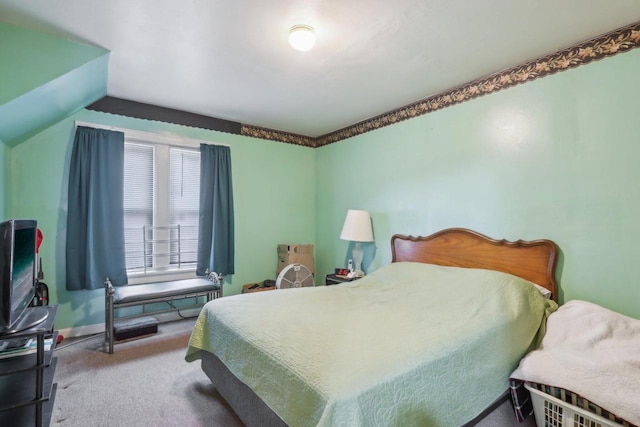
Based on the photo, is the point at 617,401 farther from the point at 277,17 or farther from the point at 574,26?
the point at 277,17

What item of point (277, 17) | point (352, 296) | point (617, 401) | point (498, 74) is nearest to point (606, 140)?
point (498, 74)

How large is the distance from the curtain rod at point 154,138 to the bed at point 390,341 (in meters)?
2.21

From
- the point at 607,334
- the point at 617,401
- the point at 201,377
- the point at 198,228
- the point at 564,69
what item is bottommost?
the point at 201,377

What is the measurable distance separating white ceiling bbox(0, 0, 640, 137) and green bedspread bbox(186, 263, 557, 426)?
1.71m

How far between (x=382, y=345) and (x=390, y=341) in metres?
0.07

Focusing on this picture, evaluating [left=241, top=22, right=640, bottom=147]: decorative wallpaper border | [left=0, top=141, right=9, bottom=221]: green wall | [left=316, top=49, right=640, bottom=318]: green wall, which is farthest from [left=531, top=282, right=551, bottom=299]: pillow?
[left=0, top=141, right=9, bottom=221]: green wall

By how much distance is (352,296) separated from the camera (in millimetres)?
2459

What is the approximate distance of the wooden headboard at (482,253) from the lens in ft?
7.50

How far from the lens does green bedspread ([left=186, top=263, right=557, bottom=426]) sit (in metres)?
1.21

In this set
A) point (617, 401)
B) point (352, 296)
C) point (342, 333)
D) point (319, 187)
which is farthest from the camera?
point (319, 187)

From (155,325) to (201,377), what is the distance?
1.12m

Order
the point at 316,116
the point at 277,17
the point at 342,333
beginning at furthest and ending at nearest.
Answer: the point at 316,116, the point at 277,17, the point at 342,333

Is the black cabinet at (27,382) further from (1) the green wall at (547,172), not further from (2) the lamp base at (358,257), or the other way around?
(1) the green wall at (547,172)

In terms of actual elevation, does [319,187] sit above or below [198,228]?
above
